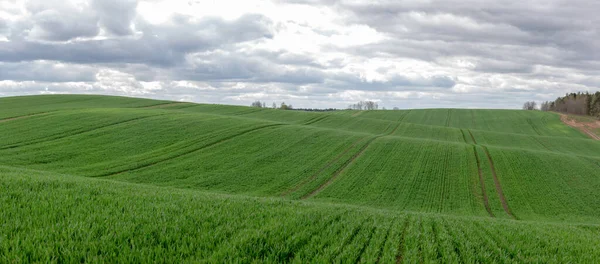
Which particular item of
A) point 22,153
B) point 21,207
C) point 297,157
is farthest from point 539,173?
point 22,153

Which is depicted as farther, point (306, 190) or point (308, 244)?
point (306, 190)

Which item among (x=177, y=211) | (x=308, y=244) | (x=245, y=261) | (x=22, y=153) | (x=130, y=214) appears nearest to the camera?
(x=245, y=261)

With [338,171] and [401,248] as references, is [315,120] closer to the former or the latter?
A: [338,171]

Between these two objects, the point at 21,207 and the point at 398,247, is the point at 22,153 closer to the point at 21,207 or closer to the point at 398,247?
the point at 21,207

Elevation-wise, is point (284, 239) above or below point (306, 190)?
above

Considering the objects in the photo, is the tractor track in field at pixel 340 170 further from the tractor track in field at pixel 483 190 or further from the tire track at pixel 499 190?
the tire track at pixel 499 190

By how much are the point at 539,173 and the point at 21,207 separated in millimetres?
45846

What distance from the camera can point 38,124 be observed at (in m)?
47.7

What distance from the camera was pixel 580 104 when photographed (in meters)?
139

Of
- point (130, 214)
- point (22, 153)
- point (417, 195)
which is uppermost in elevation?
point (130, 214)

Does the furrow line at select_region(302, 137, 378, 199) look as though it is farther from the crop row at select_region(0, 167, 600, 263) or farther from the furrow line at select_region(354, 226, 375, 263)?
the furrow line at select_region(354, 226, 375, 263)

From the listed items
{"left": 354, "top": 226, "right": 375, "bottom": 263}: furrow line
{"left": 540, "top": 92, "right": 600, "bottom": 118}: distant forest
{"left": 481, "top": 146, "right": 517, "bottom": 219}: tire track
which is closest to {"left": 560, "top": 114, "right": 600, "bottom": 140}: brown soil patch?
{"left": 540, "top": 92, "right": 600, "bottom": 118}: distant forest

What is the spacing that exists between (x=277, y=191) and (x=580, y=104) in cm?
15628

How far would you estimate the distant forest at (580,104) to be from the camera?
393 ft
